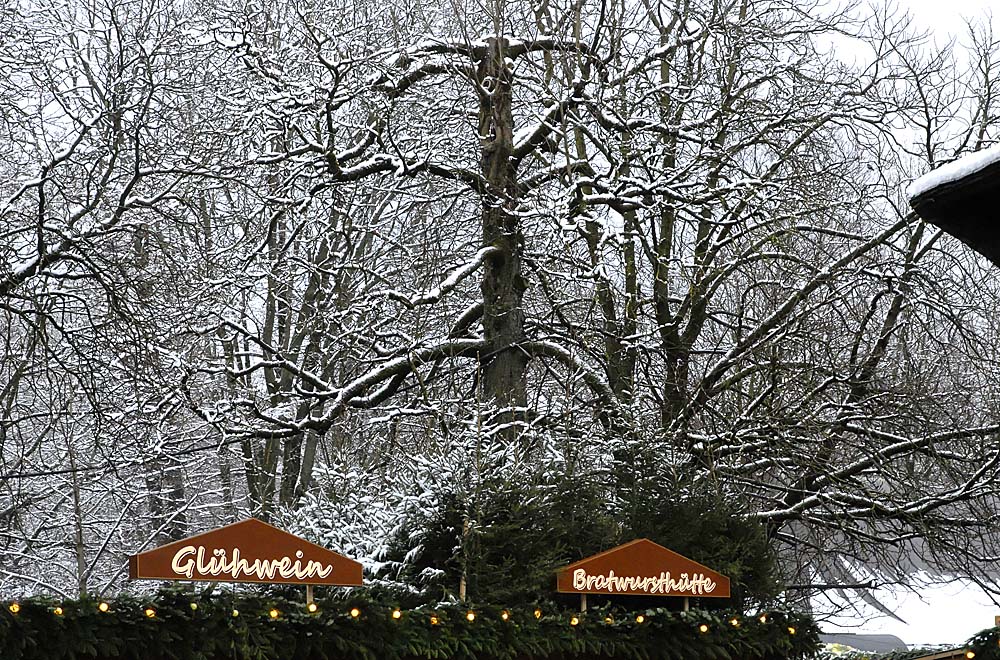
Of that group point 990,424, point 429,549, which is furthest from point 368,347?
point 990,424

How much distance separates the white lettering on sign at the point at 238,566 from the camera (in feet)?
27.9

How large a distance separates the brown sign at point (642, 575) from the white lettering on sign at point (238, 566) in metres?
2.45

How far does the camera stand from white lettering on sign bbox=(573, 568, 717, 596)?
1058 cm

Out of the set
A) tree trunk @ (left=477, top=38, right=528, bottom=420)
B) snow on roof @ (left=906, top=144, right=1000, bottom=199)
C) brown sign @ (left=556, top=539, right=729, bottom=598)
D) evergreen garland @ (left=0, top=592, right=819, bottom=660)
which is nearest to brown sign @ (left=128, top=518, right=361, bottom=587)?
evergreen garland @ (left=0, top=592, right=819, bottom=660)

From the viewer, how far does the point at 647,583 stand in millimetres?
10828

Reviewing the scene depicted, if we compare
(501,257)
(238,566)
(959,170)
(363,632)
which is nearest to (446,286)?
(501,257)

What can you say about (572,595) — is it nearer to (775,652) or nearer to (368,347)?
(775,652)

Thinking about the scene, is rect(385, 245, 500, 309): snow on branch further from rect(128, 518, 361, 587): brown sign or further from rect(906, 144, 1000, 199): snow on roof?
rect(906, 144, 1000, 199): snow on roof

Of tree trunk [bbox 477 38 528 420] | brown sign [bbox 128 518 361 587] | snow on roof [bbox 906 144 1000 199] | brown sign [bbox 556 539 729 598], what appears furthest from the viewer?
tree trunk [bbox 477 38 528 420]

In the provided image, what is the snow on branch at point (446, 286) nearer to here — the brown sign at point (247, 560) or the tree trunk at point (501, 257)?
the tree trunk at point (501, 257)

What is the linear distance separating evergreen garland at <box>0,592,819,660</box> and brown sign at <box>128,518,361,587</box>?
0.62 feet

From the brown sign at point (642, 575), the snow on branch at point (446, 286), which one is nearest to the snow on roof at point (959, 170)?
the brown sign at point (642, 575)

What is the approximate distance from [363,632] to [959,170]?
6.86m

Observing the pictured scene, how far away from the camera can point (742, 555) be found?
40.2 ft
